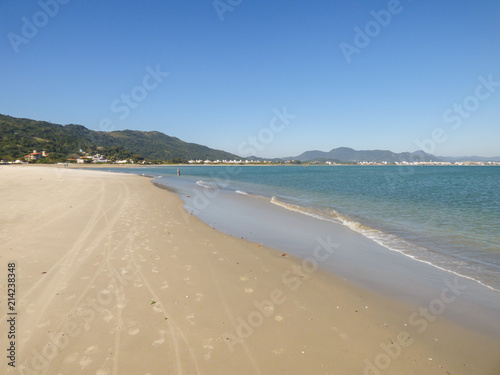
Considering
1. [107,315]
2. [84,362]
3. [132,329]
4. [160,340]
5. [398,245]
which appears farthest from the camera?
[398,245]

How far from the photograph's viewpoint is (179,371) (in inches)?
135

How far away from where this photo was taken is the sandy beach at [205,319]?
12.1ft

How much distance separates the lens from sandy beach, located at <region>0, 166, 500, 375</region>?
12.1ft

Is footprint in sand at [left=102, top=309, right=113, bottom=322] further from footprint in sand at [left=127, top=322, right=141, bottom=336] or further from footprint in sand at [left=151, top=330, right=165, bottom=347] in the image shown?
footprint in sand at [left=151, top=330, right=165, bottom=347]

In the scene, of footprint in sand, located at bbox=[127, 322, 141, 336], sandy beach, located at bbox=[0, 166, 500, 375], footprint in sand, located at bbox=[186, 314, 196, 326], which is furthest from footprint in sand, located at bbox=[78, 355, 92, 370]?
footprint in sand, located at bbox=[186, 314, 196, 326]

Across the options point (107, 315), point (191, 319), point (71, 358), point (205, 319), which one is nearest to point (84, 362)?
point (71, 358)

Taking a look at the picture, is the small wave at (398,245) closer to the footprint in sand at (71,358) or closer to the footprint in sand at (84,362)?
the footprint in sand at (84,362)

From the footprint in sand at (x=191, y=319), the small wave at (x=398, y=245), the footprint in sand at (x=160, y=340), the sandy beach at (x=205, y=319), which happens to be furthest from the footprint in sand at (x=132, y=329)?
the small wave at (x=398, y=245)

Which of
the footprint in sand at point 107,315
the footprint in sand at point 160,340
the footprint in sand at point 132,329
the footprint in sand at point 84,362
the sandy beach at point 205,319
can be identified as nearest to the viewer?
the footprint in sand at point 84,362

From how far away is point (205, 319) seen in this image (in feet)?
15.2

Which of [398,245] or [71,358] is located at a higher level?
[71,358]

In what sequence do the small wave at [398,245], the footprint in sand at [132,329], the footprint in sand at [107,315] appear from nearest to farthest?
1. the footprint in sand at [132,329]
2. the footprint in sand at [107,315]
3. the small wave at [398,245]

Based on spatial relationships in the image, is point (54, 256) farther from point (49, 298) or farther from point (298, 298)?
point (298, 298)

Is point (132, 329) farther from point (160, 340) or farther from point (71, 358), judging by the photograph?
point (71, 358)
